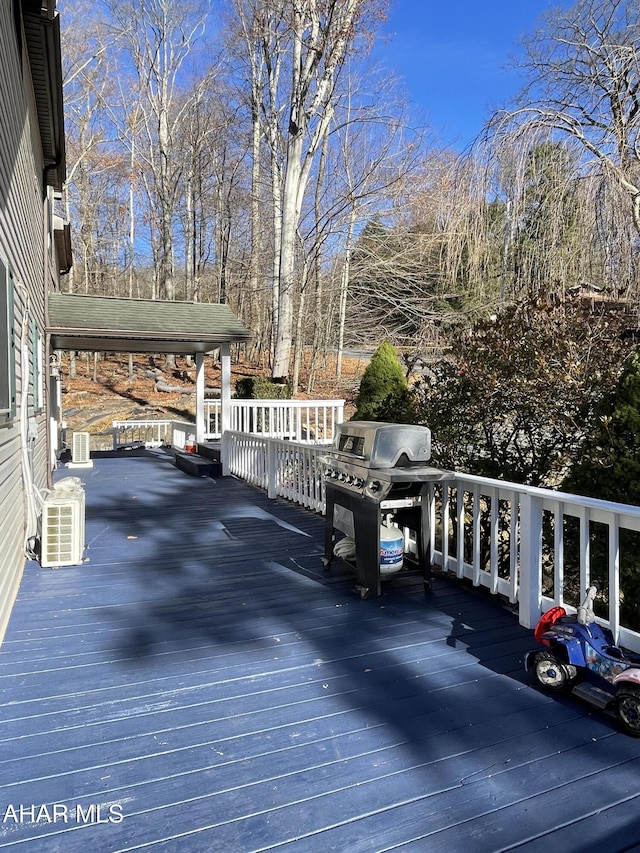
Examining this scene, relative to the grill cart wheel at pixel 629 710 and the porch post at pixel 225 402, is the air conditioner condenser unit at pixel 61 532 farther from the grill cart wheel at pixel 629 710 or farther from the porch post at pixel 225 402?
the porch post at pixel 225 402

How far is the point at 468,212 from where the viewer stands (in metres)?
4.54

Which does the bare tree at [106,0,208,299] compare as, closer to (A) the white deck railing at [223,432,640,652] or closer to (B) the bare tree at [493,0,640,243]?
(B) the bare tree at [493,0,640,243]

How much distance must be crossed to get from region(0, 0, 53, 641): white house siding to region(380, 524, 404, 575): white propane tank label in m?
2.11

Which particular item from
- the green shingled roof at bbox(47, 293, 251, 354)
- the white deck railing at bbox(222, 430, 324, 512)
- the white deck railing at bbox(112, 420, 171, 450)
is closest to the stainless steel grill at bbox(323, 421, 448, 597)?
the white deck railing at bbox(222, 430, 324, 512)

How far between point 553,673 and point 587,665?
0.14 meters

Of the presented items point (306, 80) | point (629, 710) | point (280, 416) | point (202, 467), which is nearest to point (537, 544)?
point (629, 710)

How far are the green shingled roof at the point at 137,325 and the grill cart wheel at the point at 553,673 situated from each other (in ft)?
25.7

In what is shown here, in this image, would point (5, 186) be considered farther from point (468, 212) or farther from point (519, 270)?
point (519, 270)

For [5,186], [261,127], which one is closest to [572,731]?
[5,186]

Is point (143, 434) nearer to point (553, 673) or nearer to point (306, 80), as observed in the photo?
point (306, 80)

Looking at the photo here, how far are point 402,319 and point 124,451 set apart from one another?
9.60 m

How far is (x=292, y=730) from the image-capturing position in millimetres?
2025

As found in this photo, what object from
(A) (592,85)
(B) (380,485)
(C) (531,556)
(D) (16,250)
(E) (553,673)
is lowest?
(E) (553,673)

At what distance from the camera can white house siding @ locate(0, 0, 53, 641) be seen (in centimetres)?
329
